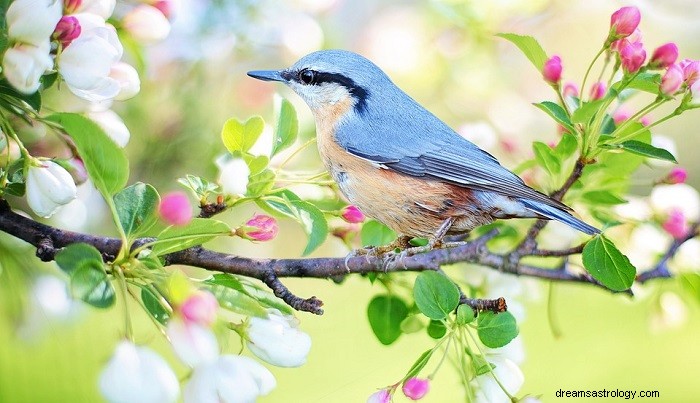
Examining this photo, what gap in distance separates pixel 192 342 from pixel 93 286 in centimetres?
7

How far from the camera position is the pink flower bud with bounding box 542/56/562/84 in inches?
26.8

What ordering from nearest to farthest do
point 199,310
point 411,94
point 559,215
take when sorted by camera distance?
1. point 199,310
2. point 559,215
3. point 411,94

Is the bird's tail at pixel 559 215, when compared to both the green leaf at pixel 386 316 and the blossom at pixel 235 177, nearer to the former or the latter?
the green leaf at pixel 386 316

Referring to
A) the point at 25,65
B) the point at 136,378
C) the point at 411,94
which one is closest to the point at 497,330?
the point at 136,378

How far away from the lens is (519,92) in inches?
71.8

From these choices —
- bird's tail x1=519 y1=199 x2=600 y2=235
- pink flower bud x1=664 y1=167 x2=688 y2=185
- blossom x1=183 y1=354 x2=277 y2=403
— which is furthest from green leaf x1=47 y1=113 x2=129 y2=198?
pink flower bud x1=664 y1=167 x2=688 y2=185

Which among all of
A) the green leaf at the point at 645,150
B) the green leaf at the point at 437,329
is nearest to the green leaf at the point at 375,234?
the green leaf at the point at 437,329

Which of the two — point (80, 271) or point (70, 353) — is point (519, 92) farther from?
point (80, 271)

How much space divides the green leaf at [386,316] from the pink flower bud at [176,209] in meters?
0.28

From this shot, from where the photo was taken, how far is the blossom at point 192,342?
19.9 inches

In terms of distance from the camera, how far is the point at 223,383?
0.54m

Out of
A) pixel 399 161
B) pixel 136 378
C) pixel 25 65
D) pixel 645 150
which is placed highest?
pixel 645 150

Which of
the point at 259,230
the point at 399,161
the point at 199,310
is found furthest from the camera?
the point at 399,161

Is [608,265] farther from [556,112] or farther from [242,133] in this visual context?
[242,133]
